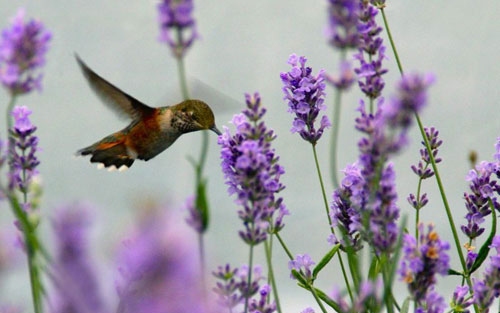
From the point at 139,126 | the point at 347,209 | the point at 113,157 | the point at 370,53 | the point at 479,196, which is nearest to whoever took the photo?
the point at 370,53

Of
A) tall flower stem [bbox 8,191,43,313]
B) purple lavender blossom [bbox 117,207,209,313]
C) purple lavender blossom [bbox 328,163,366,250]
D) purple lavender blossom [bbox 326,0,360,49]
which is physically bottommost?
purple lavender blossom [bbox 117,207,209,313]

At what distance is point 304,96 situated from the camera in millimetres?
2590

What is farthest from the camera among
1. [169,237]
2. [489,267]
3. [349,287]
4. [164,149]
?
[164,149]

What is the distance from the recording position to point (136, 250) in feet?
3.57

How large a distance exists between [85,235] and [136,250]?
11 centimetres

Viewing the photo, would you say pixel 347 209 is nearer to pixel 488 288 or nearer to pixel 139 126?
pixel 488 288

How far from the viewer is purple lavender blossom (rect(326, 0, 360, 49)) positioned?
168cm

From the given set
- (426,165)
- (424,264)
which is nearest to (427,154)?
(426,165)

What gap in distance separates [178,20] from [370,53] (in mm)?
671

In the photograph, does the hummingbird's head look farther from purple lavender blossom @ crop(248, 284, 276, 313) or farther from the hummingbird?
purple lavender blossom @ crop(248, 284, 276, 313)

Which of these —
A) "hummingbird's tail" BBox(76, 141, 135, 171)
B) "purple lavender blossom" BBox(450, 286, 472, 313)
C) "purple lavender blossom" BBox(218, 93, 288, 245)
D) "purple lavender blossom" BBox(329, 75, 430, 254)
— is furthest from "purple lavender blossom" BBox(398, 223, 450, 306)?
"hummingbird's tail" BBox(76, 141, 135, 171)

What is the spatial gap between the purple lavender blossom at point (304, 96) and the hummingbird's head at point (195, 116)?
0.64 meters

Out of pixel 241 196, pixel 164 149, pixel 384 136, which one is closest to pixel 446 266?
pixel 384 136

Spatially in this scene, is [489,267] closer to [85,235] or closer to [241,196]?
[241,196]
